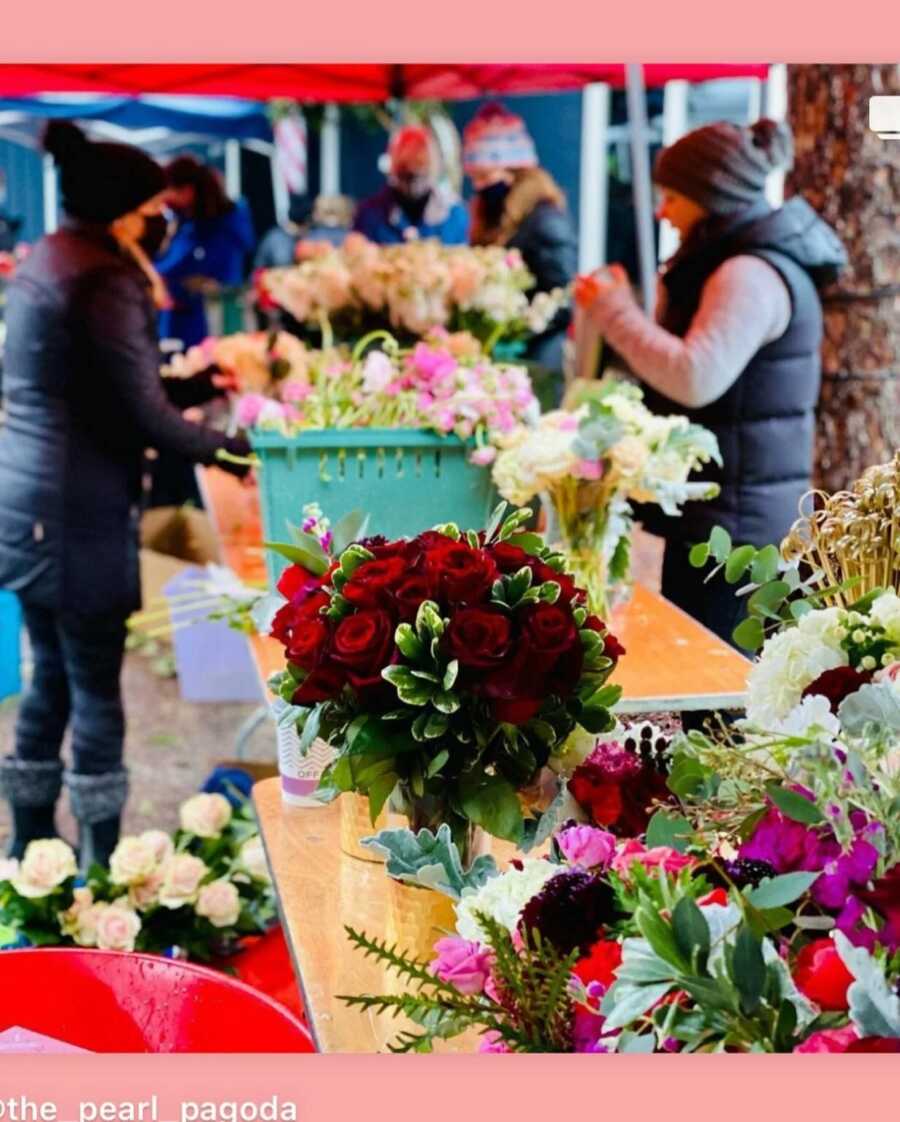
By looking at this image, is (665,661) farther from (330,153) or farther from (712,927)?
(330,153)

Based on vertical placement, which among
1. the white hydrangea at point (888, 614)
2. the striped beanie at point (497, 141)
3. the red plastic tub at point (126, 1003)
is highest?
the striped beanie at point (497, 141)

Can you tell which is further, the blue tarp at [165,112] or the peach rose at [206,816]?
the blue tarp at [165,112]

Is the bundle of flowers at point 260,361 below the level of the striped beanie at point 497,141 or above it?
below

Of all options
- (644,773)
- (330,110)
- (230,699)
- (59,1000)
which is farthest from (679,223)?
(330,110)

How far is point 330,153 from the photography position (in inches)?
314

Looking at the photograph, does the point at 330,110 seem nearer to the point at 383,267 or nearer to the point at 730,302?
the point at 383,267

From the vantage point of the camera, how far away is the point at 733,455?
246 centimetres

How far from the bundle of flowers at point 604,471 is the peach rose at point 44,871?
34.6 inches

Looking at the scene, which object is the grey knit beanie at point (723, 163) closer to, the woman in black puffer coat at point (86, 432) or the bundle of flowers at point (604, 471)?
the bundle of flowers at point (604, 471)

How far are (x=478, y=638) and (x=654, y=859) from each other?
0.26 metres

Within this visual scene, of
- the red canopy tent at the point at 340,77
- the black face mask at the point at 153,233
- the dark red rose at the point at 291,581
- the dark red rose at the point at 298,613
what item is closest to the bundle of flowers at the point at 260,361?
the black face mask at the point at 153,233

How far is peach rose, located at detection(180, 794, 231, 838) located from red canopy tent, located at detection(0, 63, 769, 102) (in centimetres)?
123

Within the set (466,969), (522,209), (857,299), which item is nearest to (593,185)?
(857,299)

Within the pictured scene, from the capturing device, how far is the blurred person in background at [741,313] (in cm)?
243
